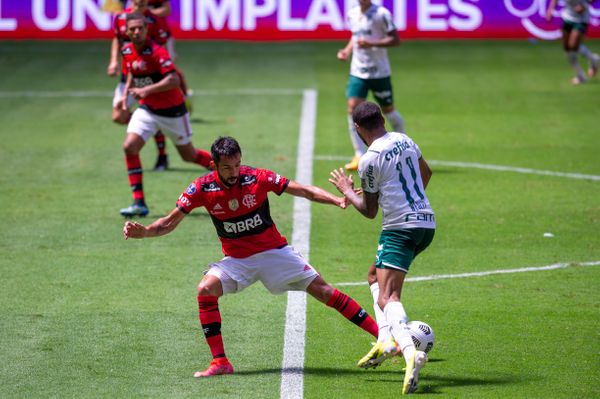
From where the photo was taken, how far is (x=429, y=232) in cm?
812

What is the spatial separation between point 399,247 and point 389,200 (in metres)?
0.35

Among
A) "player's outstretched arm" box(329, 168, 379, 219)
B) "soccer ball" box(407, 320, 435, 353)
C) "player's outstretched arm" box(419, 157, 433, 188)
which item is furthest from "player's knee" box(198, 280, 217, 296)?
"player's outstretched arm" box(419, 157, 433, 188)

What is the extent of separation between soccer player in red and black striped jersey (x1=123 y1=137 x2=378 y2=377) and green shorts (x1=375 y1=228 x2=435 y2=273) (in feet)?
1.42

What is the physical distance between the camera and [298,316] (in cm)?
965

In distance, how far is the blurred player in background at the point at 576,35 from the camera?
23.9 m

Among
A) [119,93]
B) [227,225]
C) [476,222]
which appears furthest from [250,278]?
[119,93]

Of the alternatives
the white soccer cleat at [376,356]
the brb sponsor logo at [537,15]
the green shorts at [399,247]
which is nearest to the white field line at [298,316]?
the white soccer cleat at [376,356]

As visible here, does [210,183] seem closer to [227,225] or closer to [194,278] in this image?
[227,225]

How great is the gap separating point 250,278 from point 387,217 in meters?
1.16

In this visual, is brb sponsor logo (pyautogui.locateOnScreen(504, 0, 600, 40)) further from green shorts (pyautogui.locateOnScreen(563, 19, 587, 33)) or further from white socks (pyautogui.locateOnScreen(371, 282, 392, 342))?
white socks (pyautogui.locateOnScreen(371, 282, 392, 342))

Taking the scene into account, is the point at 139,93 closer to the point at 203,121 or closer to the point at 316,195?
the point at 316,195

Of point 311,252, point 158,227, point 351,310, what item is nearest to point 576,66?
point 311,252

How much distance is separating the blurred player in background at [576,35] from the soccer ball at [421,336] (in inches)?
662

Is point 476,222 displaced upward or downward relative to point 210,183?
downward
